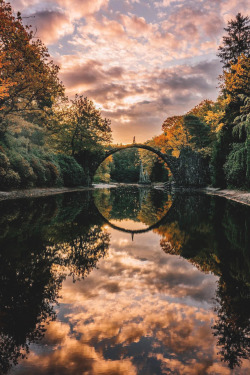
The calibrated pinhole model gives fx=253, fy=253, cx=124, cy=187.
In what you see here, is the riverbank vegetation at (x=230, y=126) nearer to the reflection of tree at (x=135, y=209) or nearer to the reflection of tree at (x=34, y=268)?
the reflection of tree at (x=135, y=209)

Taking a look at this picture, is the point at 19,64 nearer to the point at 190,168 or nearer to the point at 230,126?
the point at 230,126

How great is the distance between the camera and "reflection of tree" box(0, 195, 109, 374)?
2.28 meters

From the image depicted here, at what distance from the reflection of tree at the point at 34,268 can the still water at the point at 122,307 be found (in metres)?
0.01

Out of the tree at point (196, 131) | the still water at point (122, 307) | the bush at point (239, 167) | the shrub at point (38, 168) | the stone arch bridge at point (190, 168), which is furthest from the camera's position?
the tree at point (196, 131)

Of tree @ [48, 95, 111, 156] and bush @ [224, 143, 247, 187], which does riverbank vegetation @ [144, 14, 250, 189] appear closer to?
bush @ [224, 143, 247, 187]

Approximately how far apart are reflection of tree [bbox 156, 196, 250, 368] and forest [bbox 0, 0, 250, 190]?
11201mm

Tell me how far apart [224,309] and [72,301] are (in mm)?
1725

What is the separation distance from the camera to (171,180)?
4834 cm

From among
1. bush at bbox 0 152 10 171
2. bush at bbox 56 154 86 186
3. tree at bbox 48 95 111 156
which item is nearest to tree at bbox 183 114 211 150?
tree at bbox 48 95 111 156

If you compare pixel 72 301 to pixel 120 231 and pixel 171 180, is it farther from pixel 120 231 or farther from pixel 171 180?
pixel 171 180

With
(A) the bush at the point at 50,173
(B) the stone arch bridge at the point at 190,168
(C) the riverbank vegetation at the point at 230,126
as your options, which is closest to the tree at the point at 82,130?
(B) the stone arch bridge at the point at 190,168

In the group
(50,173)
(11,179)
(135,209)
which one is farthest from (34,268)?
(50,173)

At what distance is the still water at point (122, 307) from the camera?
1950mm

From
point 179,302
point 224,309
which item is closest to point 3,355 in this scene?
point 179,302
